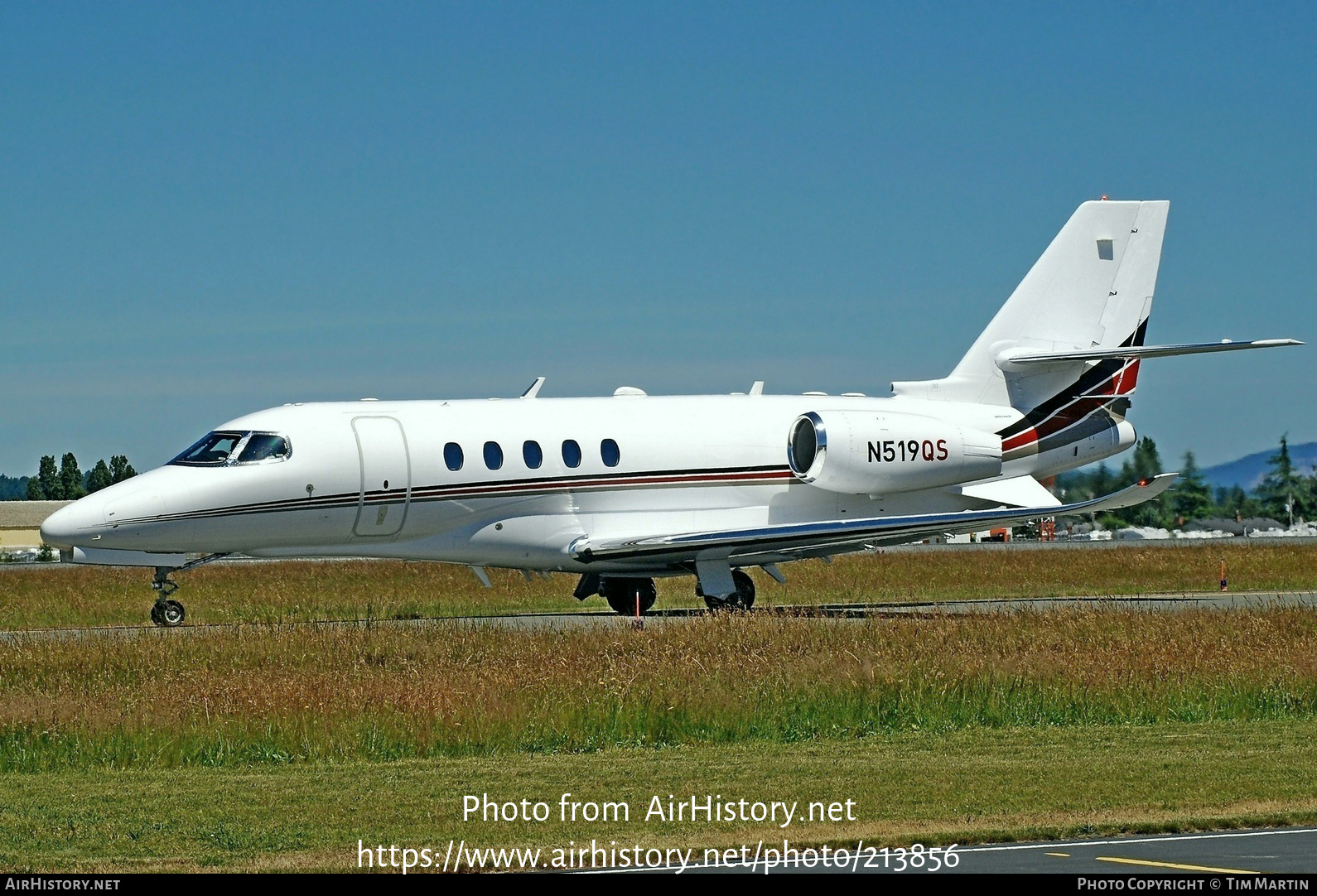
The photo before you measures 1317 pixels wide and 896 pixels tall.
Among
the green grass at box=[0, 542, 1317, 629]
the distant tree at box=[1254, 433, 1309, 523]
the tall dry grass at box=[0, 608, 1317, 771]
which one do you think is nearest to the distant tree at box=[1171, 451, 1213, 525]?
the distant tree at box=[1254, 433, 1309, 523]

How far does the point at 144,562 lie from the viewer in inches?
969

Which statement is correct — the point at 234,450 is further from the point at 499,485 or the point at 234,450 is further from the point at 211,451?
the point at 499,485

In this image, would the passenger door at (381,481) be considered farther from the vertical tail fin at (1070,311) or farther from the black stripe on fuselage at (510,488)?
the vertical tail fin at (1070,311)

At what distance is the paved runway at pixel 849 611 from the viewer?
74.2 feet

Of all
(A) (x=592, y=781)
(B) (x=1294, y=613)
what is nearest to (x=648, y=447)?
(B) (x=1294, y=613)

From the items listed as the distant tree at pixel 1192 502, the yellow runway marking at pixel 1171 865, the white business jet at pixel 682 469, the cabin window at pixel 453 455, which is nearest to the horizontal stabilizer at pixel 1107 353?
the white business jet at pixel 682 469

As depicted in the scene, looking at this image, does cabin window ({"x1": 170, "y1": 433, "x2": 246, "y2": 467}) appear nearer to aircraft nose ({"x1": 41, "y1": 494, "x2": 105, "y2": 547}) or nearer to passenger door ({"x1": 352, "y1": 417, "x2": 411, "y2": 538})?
aircraft nose ({"x1": 41, "y1": 494, "x2": 105, "y2": 547})

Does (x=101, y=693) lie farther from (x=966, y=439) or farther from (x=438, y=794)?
(x=966, y=439)

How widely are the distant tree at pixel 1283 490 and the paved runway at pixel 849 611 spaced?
95.2 m

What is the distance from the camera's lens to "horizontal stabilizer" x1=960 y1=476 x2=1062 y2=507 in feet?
98.2

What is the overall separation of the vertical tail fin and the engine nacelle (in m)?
1.48

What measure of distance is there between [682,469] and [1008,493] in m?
6.17

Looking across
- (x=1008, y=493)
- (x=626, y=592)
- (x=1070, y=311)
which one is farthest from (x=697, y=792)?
(x=1070, y=311)
